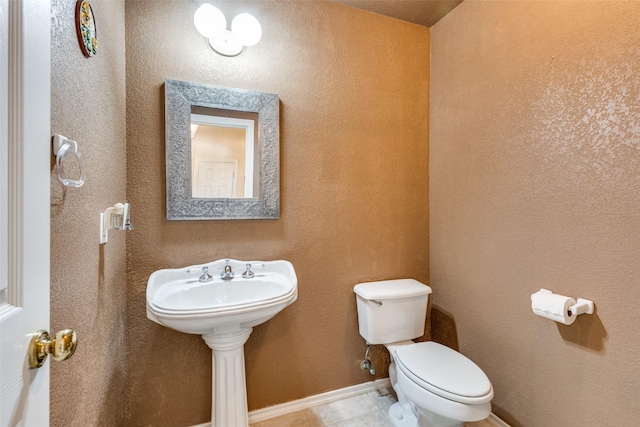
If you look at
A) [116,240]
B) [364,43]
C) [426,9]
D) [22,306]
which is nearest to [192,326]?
[116,240]

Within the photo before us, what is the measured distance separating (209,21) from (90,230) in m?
1.08

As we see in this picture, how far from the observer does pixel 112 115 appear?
43.6 inches

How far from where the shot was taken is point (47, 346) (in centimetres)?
46

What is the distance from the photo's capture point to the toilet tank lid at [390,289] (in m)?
1.53

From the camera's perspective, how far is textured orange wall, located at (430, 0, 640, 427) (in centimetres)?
98

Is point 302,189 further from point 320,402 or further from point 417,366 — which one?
point 320,402

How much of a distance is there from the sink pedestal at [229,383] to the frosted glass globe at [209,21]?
1.44 meters

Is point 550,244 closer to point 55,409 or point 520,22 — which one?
point 520,22

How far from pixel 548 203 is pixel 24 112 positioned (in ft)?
5.48

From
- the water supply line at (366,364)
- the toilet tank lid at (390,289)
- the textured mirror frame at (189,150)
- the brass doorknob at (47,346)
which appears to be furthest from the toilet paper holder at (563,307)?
the brass doorknob at (47,346)

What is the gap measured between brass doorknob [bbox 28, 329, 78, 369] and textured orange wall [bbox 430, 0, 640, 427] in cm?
162

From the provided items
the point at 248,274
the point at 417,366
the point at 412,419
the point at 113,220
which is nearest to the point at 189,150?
the point at 113,220

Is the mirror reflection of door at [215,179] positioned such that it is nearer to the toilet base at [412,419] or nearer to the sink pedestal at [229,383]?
the sink pedestal at [229,383]

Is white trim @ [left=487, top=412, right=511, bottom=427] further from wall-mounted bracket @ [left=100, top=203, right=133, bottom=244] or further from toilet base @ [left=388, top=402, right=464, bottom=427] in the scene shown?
wall-mounted bracket @ [left=100, top=203, right=133, bottom=244]
